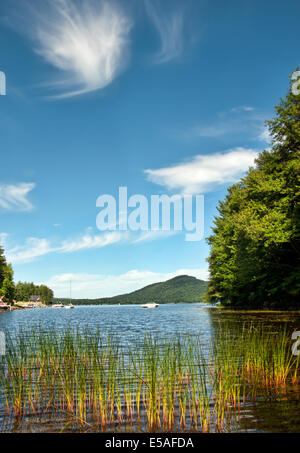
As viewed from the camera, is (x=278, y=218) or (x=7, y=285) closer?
(x=278, y=218)

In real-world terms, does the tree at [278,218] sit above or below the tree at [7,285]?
above

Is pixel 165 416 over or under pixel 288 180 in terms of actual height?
under

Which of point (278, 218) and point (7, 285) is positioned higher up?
point (278, 218)

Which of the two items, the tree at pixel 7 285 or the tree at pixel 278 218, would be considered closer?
the tree at pixel 278 218

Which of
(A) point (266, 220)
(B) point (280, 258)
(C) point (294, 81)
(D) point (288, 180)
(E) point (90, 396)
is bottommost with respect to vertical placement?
(E) point (90, 396)

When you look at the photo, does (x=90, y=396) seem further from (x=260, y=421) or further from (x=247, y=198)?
(x=247, y=198)

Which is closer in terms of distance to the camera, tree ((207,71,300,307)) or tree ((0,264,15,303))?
tree ((207,71,300,307))

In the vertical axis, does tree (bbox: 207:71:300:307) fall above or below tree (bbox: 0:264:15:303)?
above

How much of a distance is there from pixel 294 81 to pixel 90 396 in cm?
3122

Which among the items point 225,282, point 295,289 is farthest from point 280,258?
point 225,282

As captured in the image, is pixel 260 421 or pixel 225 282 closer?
pixel 260 421

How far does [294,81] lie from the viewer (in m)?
30.8
